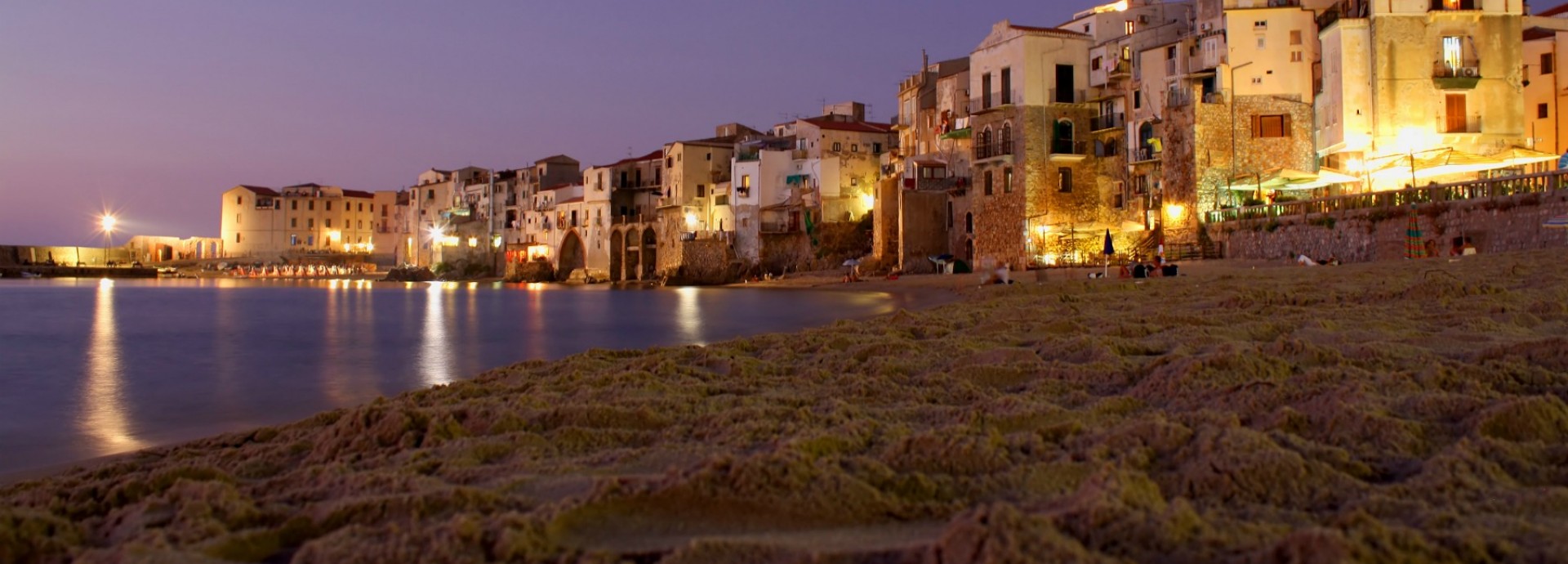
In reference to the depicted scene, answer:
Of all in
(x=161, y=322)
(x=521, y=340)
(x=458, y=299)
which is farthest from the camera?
(x=458, y=299)

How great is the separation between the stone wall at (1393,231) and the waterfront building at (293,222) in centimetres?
10507

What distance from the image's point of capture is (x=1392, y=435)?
4.77m

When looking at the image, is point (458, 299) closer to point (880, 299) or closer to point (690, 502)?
point (880, 299)

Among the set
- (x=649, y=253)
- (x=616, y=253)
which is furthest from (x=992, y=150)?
(x=616, y=253)

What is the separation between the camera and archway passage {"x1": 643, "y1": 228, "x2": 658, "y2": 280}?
78.8 meters

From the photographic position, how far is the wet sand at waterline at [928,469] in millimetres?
3496

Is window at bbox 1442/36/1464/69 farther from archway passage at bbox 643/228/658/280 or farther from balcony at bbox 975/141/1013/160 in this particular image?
archway passage at bbox 643/228/658/280

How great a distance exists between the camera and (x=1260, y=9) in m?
38.4

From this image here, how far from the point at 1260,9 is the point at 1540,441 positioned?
125 ft

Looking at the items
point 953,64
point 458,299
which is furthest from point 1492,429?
point 953,64

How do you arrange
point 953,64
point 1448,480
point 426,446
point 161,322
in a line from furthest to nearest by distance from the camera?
1. point 953,64
2. point 161,322
3. point 426,446
4. point 1448,480

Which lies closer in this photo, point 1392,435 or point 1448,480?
point 1448,480

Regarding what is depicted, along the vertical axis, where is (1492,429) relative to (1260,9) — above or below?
below

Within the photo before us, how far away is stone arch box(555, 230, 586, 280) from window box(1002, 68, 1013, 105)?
4705 centimetres
